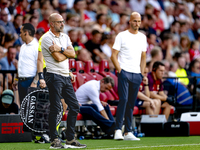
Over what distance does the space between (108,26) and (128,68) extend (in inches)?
255

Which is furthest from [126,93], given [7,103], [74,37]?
[74,37]

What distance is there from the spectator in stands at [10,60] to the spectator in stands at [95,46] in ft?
7.96

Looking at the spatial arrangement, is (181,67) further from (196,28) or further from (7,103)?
(7,103)

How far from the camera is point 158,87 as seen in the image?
36.3ft

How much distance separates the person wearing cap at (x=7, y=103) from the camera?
8914 mm

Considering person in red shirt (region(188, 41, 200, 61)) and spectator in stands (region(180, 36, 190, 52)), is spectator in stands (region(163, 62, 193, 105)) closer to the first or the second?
person in red shirt (region(188, 41, 200, 61))

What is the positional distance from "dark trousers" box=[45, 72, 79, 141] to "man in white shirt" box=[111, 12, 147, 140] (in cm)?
199

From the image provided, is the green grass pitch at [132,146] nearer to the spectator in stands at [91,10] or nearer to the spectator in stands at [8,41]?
the spectator in stands at [8,41]

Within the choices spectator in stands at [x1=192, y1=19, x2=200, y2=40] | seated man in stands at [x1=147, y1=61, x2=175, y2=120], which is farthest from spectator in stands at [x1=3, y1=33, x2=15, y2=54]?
spectator in stands at [x1=192, y1=19, x2=200, y2=40]

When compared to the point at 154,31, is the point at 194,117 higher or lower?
lower

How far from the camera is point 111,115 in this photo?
974 cm

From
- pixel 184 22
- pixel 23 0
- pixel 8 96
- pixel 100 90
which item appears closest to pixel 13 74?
pixel 8 96

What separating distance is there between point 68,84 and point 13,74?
375 cm

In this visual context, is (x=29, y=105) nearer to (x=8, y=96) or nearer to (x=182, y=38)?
(x=8, y=96)
